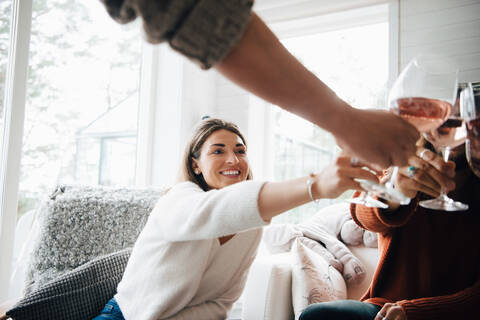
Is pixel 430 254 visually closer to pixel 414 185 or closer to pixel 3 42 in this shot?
pixel 414 185

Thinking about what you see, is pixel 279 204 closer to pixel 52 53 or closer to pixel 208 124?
pixel 208 124

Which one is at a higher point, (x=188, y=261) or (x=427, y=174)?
(x=427, y=174)

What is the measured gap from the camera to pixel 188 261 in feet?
3.85

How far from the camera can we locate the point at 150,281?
1223 millimetres

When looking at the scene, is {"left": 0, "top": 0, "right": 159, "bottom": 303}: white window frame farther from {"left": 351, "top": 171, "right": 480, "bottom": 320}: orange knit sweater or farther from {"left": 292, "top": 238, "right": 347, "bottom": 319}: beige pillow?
{"left": 351, "top": 171, "right": 480, "bottom": 320}: orange knit sweater

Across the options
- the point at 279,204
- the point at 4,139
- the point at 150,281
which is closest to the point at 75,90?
the point at 4,139

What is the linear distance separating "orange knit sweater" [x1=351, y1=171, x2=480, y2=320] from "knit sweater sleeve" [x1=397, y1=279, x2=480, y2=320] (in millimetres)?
11

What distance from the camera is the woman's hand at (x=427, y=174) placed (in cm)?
77

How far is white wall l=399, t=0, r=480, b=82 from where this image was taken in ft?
9.02

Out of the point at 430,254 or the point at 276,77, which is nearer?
the point at 276,77

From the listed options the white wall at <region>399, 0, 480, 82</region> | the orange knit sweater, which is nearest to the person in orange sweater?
the orange knit sweater

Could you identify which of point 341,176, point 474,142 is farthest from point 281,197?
point 474,142

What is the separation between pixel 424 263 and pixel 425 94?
2.86 feet

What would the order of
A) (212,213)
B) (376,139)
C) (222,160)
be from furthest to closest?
1. (222,160)
2. (212,213)
3. (376,139)
